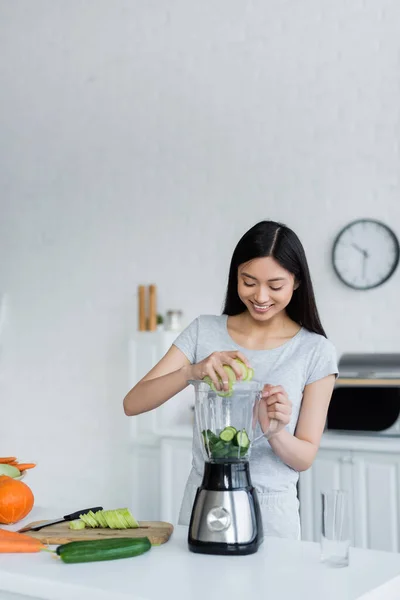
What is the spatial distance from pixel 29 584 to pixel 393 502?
2.25 metres

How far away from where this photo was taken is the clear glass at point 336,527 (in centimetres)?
153

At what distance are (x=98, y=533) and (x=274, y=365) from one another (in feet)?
1.91

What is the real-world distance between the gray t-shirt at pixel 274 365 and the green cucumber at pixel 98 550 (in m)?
0.37

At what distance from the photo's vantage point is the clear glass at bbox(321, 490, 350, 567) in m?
1.53

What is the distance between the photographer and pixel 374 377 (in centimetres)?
358

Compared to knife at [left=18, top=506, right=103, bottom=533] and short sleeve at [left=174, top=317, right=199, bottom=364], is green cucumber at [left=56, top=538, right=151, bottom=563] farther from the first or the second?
short sleeve at [left=174, top=317, right=199, bottom=364]

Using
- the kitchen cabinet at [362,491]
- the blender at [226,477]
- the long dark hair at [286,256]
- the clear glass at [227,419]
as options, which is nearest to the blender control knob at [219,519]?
the blender at [226,477]

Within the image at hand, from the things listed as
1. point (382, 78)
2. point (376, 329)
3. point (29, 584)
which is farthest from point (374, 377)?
point (29, 584)

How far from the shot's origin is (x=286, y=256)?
1.99 m

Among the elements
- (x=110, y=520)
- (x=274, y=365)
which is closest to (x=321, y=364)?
(x=274, y=365)

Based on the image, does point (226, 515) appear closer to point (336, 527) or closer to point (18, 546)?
point (336, 527)

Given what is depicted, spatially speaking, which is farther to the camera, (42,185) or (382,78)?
(42,185)

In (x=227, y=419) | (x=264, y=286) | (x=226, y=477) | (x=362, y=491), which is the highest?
(x=264, y=286)

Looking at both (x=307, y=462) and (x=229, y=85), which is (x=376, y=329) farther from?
(x=307, y=462)
